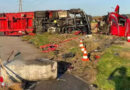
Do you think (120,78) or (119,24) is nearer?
(120,78)

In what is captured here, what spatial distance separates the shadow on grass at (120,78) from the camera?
600 centimetres

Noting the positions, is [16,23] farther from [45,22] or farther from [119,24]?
[119,24]

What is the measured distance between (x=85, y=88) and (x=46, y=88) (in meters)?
1.29

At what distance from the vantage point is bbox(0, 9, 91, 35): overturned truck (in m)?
18.1

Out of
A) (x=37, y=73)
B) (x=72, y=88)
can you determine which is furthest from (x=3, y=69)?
(x=72, y=88)

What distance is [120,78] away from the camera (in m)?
6.57

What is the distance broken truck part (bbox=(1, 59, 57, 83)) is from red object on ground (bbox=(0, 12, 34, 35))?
517 inches

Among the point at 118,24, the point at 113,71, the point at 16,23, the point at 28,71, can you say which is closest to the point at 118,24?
the point at 118,24

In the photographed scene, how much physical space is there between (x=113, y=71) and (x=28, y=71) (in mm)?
3378

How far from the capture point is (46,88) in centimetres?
593

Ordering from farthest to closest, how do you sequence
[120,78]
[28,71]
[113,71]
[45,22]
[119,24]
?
[45,22] < [119,24] < [113,71] < [120,78] < [28,71]

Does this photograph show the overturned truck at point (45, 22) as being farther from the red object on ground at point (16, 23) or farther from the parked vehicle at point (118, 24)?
the parked vehicle at point (118, 24)

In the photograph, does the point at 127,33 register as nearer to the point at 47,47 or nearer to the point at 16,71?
the point at 47,47

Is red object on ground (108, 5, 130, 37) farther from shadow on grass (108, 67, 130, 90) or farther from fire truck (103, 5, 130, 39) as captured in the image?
shadow on grass (108, 67, 130, 90)
